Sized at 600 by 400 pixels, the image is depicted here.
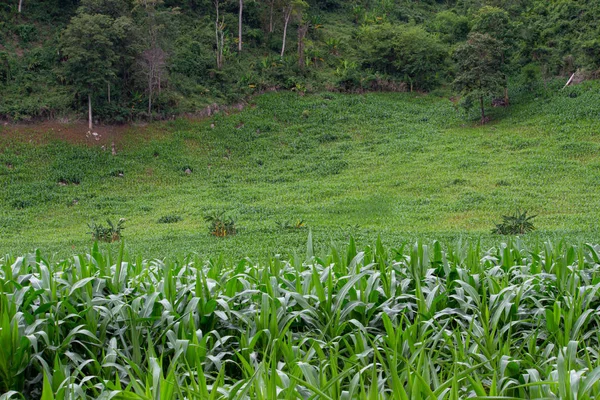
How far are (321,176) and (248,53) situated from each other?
17.4 metres

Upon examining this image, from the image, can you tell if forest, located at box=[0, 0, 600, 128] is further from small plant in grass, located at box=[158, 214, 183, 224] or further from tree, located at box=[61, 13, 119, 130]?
small plant in grass, located at box=[158, 214, 183, 224]

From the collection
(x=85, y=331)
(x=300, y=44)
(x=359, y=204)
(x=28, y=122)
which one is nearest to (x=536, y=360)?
(x=85, y=331)

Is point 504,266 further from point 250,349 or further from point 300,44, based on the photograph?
point 300,44

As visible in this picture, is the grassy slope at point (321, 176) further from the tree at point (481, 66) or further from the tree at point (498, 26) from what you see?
the tree at point (498, 26)

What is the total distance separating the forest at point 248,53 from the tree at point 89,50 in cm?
6

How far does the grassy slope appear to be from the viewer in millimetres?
16000

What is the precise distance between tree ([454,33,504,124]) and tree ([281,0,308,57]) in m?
13.4

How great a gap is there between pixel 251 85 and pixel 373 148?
10626mm

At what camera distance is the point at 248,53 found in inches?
1590

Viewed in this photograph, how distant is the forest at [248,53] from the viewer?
95.5ft

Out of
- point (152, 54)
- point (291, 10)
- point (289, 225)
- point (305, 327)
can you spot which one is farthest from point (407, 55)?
point (305, 327)

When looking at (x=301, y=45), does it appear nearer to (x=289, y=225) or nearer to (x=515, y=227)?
(x=289, y=225)

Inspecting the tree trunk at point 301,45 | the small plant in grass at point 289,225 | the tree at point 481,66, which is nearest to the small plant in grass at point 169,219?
the small plant in grass at point 289,225

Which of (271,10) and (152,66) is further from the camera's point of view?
(271,10)
